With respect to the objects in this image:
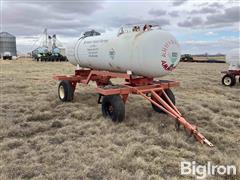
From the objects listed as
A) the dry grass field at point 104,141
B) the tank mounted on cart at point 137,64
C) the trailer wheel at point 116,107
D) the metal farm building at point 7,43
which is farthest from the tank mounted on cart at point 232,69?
the metal farm building at point 7,43

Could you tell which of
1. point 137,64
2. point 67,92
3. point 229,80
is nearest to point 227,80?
point 229,80

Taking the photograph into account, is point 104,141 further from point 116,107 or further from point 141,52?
point 141,52

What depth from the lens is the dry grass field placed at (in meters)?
4.32

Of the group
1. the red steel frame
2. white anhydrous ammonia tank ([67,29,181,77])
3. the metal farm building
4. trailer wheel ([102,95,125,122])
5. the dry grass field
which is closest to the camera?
the dry grass field

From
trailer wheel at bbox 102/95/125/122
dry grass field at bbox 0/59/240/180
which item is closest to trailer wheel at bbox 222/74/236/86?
dry grass field at bbox 0/59/240/180

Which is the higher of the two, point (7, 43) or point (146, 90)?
point (7, 43)

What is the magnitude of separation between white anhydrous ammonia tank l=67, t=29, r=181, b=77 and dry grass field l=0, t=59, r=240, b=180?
3.73ft

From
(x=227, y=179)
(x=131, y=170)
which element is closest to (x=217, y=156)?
(x=227, y=179)

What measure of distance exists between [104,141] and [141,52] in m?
2.24

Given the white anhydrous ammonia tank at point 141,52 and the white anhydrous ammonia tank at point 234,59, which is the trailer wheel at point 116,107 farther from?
the white anhydrous ammonia tank at point 234,59

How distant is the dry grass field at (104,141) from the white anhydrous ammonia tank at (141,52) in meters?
1.14

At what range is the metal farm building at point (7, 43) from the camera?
228ft

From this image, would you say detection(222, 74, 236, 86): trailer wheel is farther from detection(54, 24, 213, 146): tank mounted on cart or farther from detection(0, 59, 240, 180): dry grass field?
detection(54, 24, 213, 146): tank mounted on cart

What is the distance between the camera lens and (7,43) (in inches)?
2756
